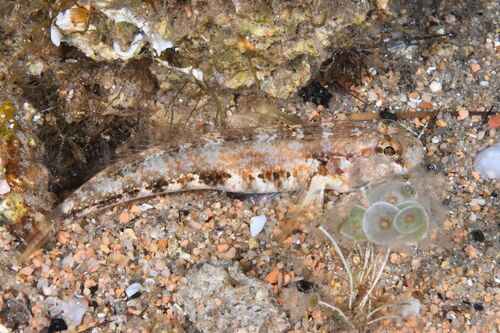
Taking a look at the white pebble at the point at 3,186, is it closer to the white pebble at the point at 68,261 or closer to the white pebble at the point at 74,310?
the white pebble at the point at 68,261

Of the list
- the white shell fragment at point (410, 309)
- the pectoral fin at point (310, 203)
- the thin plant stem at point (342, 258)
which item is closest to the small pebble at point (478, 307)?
the white shell fragment at point (410, 309)

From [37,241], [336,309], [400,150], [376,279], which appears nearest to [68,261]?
[37,241]

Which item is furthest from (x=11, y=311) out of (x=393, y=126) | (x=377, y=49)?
(x=377, y=49)

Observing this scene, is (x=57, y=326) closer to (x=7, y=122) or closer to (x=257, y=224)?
(x=7, y=122)

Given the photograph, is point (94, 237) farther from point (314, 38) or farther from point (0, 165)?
point (314, 38)

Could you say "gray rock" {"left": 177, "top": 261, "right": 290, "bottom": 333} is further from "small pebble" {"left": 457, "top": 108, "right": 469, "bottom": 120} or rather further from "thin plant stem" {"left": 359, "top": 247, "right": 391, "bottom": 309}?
"small pebble" {"left": 457, "top": 108, "right": 469, "bottom": 120}
